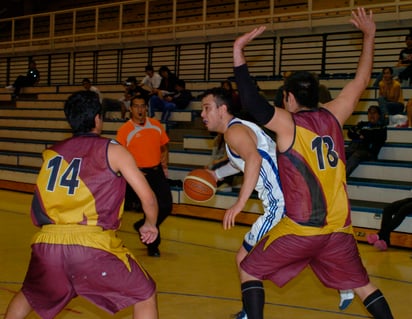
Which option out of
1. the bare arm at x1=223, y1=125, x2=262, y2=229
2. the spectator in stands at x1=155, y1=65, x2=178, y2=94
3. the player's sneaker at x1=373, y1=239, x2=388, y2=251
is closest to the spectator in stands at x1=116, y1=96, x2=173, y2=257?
the player's sneaker at x1=373, y1=239, x2=388, y2=251

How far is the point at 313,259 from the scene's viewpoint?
434cm

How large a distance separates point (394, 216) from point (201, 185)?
4.33 m

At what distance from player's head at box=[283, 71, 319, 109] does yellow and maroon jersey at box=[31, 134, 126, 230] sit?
1.24 metres

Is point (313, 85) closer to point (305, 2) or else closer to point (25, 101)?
point (305, 2)

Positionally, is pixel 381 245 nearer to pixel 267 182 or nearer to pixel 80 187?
pixel 267 182

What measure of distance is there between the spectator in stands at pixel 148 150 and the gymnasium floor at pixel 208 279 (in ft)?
2.11

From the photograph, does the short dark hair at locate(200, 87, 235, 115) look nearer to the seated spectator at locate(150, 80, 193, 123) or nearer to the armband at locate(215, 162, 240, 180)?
the armband at locate(215, 162, 240, 180)

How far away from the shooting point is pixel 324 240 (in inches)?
165

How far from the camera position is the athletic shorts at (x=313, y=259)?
421 centimetres

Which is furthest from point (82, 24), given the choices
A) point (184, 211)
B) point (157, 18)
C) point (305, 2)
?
point (184, 211)

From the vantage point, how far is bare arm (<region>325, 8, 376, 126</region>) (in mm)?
4371

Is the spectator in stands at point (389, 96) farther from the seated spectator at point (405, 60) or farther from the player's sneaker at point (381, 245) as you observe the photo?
the player's sneaker at point (381, 245)

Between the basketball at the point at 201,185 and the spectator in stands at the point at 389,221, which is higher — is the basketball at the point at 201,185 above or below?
above

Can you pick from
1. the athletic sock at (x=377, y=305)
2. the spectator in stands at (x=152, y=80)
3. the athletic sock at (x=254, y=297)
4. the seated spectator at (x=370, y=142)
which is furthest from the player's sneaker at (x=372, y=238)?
the spectator in stands at (x=152, y=80)
